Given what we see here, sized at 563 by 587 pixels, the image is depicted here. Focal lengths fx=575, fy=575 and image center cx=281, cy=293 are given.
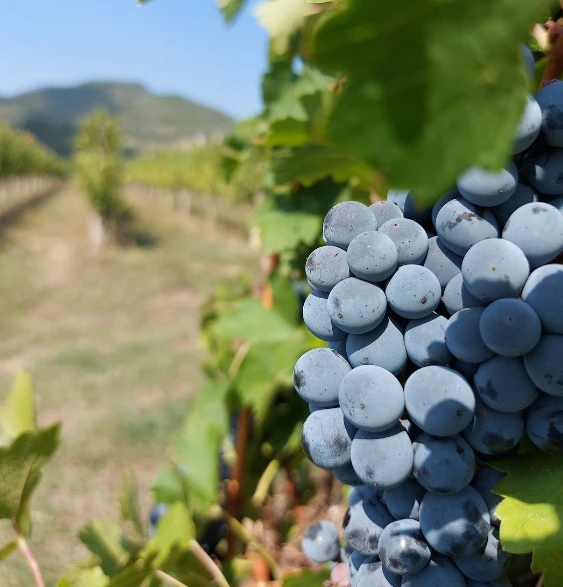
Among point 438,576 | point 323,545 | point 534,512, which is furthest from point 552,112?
point 323,545

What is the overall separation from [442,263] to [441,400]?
0.44 ft

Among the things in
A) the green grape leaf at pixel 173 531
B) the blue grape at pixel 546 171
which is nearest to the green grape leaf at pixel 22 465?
the green grape leaf at pixel 173 531

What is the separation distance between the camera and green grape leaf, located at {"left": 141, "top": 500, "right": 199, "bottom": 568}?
0.99m

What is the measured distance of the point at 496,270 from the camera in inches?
19.3

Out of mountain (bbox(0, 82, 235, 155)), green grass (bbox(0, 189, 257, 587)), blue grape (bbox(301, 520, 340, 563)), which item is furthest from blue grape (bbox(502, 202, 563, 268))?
mountain (bbox(0, 82, 235, 155))

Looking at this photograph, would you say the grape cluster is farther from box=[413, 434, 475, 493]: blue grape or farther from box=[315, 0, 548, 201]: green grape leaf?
box=[315, 0, 548, 201]: green grape leaf

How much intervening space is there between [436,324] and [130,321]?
891 centimetres

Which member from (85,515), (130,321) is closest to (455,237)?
(85,515)

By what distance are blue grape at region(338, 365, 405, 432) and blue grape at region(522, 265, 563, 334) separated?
15 centimetres

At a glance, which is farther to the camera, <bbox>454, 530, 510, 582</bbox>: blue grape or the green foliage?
the green foliage

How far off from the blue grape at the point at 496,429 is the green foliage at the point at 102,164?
571 inches

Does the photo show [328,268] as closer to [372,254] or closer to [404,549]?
[372,254]

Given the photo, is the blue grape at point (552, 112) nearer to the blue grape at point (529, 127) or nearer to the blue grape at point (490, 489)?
the blue grape at point (529, 127)

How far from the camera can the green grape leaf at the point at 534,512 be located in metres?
0.55
